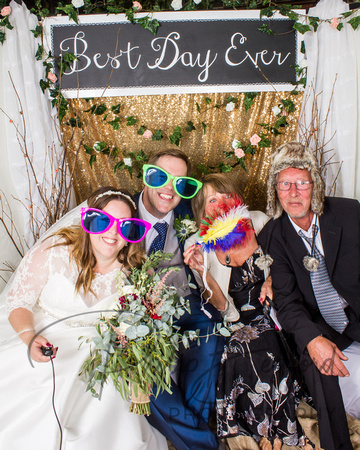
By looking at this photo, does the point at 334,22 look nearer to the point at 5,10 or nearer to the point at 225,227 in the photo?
the point at 225,227

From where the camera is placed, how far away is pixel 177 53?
2.80 metres

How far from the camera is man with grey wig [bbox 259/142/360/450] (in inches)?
80.4

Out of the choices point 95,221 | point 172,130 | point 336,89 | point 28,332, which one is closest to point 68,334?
point 28,332

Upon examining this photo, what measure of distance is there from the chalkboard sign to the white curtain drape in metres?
0.18

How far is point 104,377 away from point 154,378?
226 mm

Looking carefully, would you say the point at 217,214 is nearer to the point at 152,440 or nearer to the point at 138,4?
the point at 152,440

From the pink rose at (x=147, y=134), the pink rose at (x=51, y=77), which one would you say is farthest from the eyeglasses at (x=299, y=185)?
the pink rose at (x=51, y=77)

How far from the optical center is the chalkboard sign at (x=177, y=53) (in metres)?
2.77

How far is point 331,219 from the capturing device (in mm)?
2162

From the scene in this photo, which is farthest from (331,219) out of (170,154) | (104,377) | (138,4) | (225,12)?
(138,4)

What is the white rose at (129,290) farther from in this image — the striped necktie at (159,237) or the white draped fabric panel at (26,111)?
the white draped fabric panel at (26,111)

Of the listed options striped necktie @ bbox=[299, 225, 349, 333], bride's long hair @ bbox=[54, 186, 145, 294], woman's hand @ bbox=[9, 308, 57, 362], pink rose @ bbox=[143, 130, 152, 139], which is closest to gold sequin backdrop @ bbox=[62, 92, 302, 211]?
pink rose @ bbox=[143, 130, 152, 139]

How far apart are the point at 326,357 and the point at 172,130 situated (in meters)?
2.14

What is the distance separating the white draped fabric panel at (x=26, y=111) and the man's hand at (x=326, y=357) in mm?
2226
